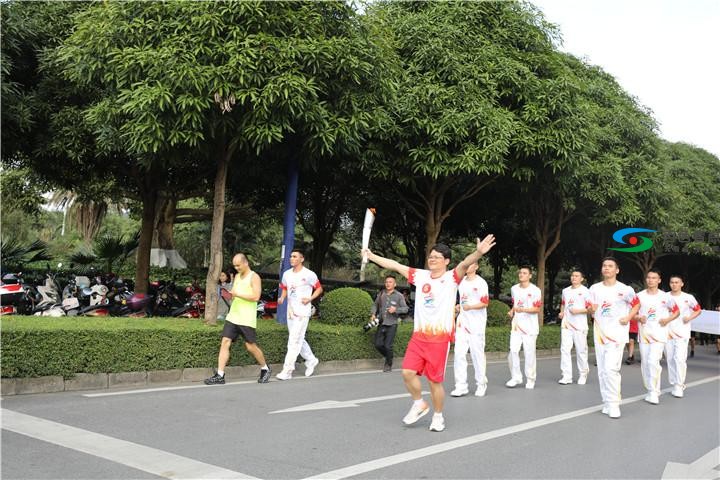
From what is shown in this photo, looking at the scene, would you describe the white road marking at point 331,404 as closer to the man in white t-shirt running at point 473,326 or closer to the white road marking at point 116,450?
the man in white t-shirt running at point 473,326

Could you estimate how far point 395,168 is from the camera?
16359 millimetres

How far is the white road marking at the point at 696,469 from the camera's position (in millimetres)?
5855

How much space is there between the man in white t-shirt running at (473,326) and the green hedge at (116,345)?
3017mm

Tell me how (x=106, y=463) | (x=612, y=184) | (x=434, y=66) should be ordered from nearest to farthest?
(x=106, y=463)
(x=434, y=66)
(x=612, y=184)

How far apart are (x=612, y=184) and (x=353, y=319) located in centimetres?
1069

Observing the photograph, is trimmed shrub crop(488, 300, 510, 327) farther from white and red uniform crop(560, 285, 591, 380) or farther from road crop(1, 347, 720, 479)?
road crop(1, 347, 720, 479)

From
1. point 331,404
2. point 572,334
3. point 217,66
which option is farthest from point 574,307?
point 217,66

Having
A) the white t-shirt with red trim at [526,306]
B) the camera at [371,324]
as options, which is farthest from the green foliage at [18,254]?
the white t-shirt with red trim at [526,306]

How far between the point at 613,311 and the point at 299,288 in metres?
4.47

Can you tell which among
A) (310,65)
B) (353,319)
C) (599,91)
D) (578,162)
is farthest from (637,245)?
(310,65)

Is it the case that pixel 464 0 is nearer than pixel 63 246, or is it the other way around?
pixel 464 0

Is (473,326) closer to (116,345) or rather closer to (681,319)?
(681,319)

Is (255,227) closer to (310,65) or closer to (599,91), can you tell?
(599,91)

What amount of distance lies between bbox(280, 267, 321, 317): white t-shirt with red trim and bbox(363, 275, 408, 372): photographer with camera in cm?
213
